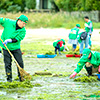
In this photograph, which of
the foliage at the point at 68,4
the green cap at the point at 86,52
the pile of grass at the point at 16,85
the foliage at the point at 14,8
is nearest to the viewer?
the pile of grass at the point at 16,85

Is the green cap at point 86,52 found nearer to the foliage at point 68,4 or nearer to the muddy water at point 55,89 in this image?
the muddy water at point 55,89

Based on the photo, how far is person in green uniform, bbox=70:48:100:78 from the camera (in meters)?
9.21

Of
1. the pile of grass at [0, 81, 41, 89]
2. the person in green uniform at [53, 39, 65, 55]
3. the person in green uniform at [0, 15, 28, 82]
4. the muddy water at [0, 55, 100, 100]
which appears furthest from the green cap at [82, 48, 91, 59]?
the person in green uniform at [53, 39, 65, 55]

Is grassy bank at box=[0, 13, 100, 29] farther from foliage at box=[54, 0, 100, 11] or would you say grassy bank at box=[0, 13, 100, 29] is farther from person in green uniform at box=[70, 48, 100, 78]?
person in green uniform at box=[70, 48, 100, 78]

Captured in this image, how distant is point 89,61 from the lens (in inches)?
371

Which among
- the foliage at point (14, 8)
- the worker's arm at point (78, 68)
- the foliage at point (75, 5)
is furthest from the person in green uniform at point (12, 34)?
the foliage at point (14, 8)

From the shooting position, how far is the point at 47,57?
1485 centimetres

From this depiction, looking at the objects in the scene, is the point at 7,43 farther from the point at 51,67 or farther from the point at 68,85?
the point at 51,67

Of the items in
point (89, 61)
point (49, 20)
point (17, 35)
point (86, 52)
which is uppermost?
point (17, 35)

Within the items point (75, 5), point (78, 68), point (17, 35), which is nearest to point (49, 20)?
point (75, 5)

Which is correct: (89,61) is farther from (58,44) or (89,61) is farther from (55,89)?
(58,44)

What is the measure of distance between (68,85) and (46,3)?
217 feet

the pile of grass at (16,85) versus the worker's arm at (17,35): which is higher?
the worker's arm at (17,35)

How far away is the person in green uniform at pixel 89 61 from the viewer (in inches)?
363
